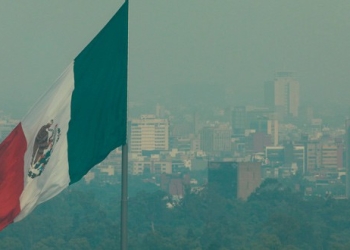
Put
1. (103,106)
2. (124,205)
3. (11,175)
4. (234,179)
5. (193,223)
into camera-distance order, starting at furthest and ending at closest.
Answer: (234,179) → (193,223) → (11,175) → (103,106) → (124,205)

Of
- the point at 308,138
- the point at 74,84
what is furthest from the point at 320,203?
the point at 74,84

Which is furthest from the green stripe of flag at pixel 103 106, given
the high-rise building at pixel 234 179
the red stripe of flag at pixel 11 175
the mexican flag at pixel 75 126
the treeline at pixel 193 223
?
the high-rise building at pixel 234 179

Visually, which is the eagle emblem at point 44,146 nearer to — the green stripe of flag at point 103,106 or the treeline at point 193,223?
the green stripe of flag at point 103,106

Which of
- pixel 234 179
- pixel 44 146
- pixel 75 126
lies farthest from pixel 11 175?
pixel 234 179

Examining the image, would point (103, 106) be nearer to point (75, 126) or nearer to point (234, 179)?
point (75, 126)

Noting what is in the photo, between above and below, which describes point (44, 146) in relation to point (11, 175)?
above

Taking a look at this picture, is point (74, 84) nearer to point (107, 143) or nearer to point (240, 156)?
point (107, 143)

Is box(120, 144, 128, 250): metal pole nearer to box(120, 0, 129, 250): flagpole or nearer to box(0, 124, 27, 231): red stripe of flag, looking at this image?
box(120, 0, 129, 250): flagpole

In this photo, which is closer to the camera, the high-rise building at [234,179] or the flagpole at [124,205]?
the flagpole at [124,205]
